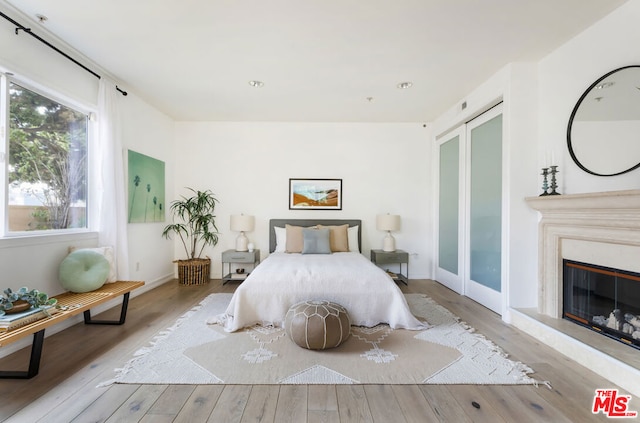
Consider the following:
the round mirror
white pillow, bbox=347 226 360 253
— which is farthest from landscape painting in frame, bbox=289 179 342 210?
the round mirror

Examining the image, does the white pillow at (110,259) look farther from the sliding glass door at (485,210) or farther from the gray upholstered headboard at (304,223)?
the sliding glass door at (485,210)

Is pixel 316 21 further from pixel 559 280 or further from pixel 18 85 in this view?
pixel 559 280

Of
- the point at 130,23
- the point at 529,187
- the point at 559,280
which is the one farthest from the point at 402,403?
the point at 130,23

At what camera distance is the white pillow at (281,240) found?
4371 mm

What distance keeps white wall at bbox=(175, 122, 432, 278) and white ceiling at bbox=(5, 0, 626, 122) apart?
104 centimetres

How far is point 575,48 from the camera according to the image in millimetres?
2521

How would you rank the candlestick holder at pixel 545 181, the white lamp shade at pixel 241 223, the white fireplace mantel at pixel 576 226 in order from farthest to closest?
the white lamp shade at pixel 241 223 < the candlestick holder at pixel 545 181 < the white fireplace mantel at pixel 576 226

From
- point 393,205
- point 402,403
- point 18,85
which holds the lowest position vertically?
point 402,403

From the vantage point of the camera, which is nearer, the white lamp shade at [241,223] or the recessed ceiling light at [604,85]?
the recessed ceiling light at [604,85]

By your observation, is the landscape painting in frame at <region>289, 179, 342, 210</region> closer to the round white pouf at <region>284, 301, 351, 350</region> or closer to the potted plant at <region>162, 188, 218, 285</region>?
the potted plant at <region>162, 188, 218, 285</region>

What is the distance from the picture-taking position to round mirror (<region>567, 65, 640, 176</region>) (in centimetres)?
209

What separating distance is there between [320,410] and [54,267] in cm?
277
